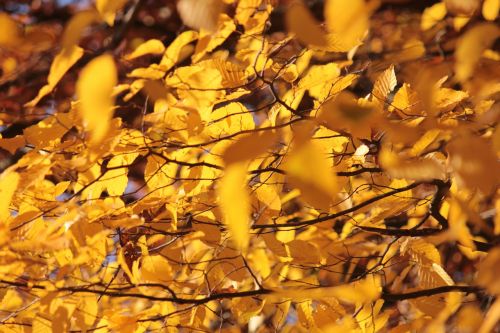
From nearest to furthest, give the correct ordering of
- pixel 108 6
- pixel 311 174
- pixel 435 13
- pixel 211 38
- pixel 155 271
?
pixel 311 174 < pixel 108 6 < pixel 155 271 < pixel 211 38 < pixel 435 13

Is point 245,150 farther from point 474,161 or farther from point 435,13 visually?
point 435,13

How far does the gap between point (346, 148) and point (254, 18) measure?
509mm

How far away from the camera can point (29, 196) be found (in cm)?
127

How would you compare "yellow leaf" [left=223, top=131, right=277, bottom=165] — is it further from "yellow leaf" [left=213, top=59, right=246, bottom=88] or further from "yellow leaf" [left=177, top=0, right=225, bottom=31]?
"yellow leaf" [left=213, top=59, right=246, bottom=88]

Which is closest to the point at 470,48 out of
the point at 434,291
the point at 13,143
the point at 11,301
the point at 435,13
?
the point at 434,291

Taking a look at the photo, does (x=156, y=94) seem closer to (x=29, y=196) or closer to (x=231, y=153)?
(x=231, y=153)

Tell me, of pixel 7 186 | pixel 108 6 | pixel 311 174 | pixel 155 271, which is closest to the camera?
pixel 311 174

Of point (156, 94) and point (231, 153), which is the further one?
point (156, 94)

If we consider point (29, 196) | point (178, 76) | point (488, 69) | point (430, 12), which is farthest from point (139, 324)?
point (430, 12)

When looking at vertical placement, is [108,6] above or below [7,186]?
above

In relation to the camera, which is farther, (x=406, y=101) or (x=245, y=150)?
(x=406, y=101)

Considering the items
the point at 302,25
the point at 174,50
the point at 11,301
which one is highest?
the point at 302,25

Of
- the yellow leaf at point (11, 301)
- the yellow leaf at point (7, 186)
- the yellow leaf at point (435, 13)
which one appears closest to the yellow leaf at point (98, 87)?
the yellow leaf at point (7, 186)

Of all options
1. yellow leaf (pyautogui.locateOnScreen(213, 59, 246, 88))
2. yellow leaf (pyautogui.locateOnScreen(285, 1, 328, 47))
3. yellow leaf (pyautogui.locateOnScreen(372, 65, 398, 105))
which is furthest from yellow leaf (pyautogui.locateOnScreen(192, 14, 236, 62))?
yellow leaf (pyautogui.locateOnScreen(285, 1, 328, 47))
